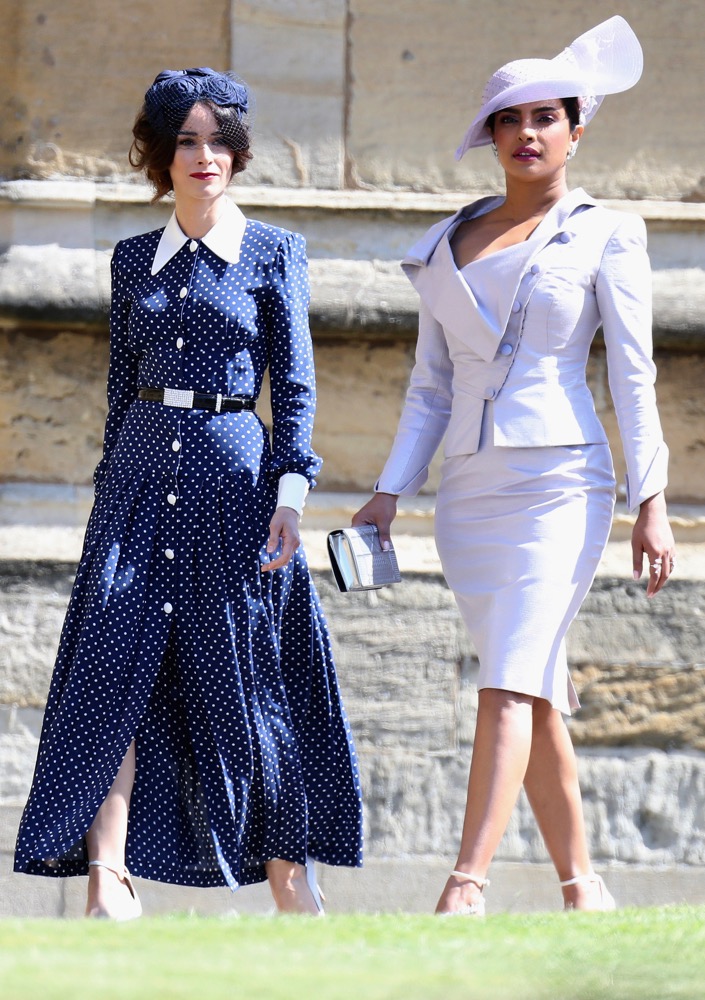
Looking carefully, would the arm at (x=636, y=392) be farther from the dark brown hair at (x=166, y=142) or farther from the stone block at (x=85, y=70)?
the stone block at (x=85, y=70)

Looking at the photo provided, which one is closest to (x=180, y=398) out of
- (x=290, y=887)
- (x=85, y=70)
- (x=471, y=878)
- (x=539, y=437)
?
(x=539, y=437)

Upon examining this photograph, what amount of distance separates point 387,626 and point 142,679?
1.25 metres

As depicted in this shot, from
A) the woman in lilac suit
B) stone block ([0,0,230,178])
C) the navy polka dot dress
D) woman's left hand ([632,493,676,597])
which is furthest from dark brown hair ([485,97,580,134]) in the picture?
stone block ([0,0,230,178])

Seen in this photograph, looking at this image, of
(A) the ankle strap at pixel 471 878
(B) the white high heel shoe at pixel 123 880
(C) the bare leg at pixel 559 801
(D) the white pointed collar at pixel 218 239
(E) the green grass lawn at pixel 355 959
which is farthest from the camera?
(D) the white pointed collar at pixel 218 239

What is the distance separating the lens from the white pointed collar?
395 cm

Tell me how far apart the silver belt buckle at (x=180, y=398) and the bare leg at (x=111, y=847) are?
2.48 ft

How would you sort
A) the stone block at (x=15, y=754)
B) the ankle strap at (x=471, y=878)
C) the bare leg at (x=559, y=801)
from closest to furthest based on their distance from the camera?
1. the ankle strap at (x=471, y=878)
2. the bare leg at (x=559, y=801)
3. the stone block at (x=15, y=754)

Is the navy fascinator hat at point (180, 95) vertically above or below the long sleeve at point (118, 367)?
above

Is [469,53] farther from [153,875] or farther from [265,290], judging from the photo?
[153,875]

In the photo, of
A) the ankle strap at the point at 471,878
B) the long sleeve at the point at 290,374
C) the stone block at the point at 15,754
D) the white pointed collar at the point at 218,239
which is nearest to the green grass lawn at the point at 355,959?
the ankle strap at the point at 471,878

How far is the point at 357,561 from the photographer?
3.82 meters

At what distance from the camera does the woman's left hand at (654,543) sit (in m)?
3.71

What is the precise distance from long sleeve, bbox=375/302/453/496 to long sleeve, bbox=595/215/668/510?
1.36ft

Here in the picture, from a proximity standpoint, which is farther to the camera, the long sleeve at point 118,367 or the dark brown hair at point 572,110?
the long sleeve at point 118,367
